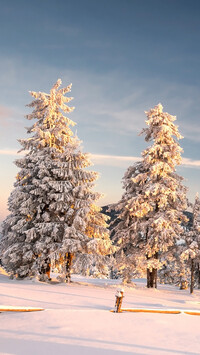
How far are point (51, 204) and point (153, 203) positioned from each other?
7.81m

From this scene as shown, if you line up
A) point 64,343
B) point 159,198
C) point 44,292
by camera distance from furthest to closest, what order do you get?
1. point 159,198
2. point 44,292
3. point 64,343

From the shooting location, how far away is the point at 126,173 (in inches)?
1001

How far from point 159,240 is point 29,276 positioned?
9.60 m

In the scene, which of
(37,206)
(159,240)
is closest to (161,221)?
(159,240)

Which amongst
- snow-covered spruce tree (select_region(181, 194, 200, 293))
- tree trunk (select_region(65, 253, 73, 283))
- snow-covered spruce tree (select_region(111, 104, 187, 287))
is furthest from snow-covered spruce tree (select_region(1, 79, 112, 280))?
snow-covered spruce tree (select_region(181, 194, 200, 293))

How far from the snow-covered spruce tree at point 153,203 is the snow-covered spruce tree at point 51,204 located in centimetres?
244

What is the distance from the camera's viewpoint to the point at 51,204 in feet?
72.5

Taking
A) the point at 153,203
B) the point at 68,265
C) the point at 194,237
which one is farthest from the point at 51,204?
the point at 194,237

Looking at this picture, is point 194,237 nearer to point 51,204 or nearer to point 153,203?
point 153,203

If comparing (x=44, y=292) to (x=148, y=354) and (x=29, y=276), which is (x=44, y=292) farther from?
(x=148, y=354)

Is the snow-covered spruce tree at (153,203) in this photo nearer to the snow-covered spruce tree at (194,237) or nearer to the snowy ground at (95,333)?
the snow-covered spruce tree at (194,237)

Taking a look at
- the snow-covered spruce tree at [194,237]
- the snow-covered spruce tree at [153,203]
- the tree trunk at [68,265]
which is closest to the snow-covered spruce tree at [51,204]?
the tree trunk at [68,265]

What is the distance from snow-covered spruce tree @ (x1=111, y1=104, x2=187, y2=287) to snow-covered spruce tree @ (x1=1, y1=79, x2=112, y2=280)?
244 cm

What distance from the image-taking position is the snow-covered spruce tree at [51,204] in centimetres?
2111
